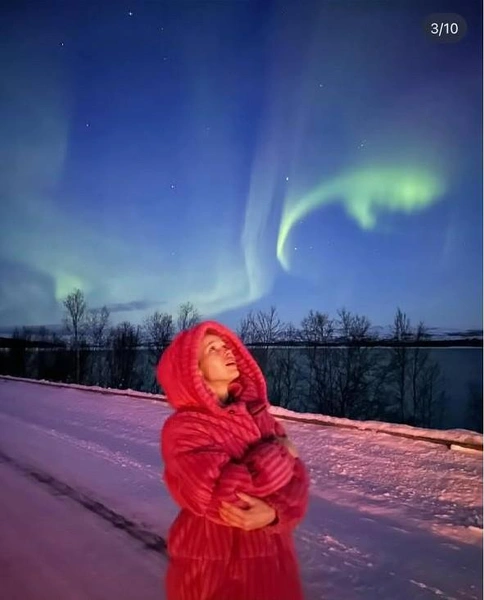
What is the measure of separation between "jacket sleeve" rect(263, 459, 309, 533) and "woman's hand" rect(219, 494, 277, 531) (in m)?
0.02

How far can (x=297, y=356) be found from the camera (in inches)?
438

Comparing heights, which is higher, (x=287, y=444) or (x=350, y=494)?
(x=287, y=444)

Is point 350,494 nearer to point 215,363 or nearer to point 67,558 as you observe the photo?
point 67,558

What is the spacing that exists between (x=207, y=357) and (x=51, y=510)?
5.40 ft

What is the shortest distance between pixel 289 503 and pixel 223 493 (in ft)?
0.50

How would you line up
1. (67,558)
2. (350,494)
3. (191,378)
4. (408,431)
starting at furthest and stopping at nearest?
1. (408,431)
2. (350,494)
3. (67,558)
4. (191,378)

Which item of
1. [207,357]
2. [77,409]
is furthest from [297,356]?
[207,357]

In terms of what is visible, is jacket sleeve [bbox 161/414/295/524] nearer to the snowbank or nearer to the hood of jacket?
the hood of jacket

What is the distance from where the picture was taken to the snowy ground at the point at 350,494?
6.10ft

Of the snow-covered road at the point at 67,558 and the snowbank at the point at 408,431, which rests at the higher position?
the snowbank at the point at 408,431

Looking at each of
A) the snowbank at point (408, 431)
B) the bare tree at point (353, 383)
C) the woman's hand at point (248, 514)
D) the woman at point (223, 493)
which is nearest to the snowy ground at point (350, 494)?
the snowbank at point (408, 431)

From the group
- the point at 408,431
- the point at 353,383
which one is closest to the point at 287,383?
the point at 353,383

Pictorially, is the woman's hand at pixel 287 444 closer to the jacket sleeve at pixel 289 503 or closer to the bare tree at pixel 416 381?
the jacket sleeve at pixel 289 503

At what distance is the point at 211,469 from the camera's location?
1002 mm
